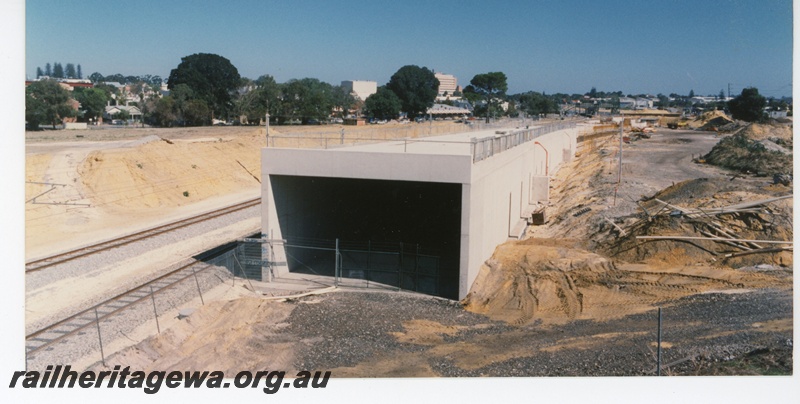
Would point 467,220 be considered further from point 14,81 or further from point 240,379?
point 14,81

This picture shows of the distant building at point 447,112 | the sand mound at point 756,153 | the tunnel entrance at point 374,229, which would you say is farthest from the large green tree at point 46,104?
the distant building at point 447,112

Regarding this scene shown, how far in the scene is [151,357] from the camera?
16.6m

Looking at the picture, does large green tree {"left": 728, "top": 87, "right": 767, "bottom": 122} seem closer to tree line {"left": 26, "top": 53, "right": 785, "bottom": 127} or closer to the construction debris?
tree line {"left": 26, "top": 53, "right": 785, "bottom": 127}

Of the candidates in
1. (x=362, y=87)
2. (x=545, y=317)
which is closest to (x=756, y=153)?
(x=545, y=317)

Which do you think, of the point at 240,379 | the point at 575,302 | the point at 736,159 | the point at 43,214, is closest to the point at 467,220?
the point at 575,302

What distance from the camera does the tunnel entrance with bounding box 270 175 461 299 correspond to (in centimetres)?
2378

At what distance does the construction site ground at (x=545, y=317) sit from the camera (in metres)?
15.4

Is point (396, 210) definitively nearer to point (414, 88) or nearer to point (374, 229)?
point (374, 229)

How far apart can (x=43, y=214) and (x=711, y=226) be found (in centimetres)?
2773

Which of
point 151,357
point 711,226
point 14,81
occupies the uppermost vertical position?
point 14,81

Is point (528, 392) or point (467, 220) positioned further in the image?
point (467, 220)

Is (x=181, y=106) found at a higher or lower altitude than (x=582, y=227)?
higher

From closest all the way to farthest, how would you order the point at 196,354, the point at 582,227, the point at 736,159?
the point at 196,354 → the point at 582,227 → the point at 736,159

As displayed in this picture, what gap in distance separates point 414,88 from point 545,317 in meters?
95.2
